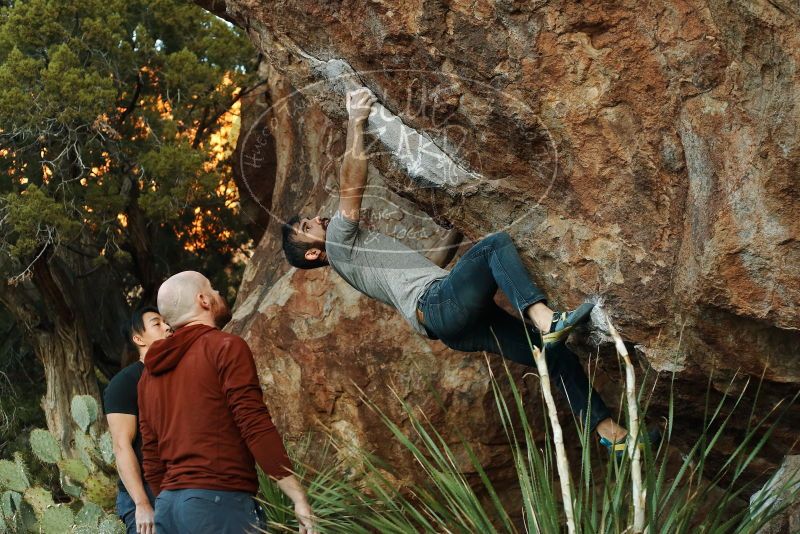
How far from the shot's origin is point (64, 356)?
14.9m

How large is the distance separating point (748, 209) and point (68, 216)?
10.3 metres

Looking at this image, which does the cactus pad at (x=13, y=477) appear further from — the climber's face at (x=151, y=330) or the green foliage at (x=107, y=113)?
the green foliage at (x=107, y=113)

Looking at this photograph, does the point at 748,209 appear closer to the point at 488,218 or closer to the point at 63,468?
the point at 488,218

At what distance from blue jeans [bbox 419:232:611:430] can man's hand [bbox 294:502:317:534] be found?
1.24m

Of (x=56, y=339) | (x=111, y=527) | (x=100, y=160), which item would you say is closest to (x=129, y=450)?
(x=111, y=527)

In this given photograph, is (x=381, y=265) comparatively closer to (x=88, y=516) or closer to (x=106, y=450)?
(x=88, y=516)

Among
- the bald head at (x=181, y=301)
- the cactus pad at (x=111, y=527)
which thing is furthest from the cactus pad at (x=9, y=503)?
the bald head at (x=181, y=301)

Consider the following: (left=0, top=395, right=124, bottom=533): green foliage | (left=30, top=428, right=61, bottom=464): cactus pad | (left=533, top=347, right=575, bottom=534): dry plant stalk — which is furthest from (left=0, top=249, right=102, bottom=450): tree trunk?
(left=533, top=347, right=575, bottom=534): dry plant stalk

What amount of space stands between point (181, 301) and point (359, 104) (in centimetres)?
157

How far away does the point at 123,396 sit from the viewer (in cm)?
566

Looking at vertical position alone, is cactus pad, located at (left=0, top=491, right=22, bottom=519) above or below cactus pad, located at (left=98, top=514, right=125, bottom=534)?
below

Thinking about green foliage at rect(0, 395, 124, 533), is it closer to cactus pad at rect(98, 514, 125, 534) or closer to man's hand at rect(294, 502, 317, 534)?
cactus pad at rect(98, 514, 125, 534)

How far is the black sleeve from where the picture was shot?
5.63m

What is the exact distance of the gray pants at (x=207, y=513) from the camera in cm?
454
